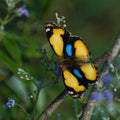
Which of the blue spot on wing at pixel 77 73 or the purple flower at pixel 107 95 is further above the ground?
the blue spot on wing at pixel 77 73

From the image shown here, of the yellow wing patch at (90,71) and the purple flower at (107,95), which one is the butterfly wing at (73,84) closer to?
the yellow wing patch at (90,71)

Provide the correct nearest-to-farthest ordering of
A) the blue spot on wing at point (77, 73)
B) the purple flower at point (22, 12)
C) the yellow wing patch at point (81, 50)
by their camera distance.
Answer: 1. the blue spot on wing at point (77, 73)
2. the yellow wing patch at point (81, 50)
3. the purple flower at point (22, 12)

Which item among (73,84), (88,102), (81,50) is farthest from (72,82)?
(81,50)

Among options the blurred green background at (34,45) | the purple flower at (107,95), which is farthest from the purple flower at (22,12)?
the purple flower at (107,95)

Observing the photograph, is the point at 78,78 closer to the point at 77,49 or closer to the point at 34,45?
the point at 77,49

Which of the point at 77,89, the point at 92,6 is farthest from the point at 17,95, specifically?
the point at 92,6

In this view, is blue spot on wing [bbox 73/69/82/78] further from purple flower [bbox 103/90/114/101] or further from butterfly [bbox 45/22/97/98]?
purple flower [bbox 103/90/114/101]

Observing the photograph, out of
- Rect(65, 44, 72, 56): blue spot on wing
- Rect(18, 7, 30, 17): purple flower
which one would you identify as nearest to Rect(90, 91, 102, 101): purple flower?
Rect(65, 44, 72, 56): blue spot on wing
